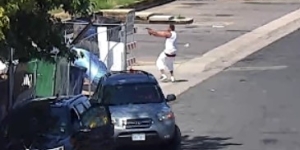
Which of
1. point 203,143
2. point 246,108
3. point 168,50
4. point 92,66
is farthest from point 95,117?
point 168,50

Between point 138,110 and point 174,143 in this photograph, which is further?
point 174,143

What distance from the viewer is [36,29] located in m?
15.5

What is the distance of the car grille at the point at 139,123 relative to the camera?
21.5 meters

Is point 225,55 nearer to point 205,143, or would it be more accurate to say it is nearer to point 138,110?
point 205,143

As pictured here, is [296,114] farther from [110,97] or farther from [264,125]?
[110,97]

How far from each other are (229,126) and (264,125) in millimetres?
836

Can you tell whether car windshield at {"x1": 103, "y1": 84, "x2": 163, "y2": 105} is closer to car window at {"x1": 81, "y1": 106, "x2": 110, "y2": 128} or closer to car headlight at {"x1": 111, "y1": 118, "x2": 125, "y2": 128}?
car headlight at {"x1": 111, "y1": 118, "x2": 125, "y2": 128}

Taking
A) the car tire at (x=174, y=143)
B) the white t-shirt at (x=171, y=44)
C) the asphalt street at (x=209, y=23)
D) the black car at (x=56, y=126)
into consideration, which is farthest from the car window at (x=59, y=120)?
the asphalt street at (x=209, y=23)

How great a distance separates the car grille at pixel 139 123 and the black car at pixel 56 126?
9.41 feet

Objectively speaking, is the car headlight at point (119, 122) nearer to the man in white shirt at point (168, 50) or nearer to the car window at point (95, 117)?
the car window at point (95, 117)

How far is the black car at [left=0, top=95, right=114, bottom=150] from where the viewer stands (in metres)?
16.1

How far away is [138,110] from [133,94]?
2.75ft

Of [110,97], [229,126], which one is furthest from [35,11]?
[229,126]

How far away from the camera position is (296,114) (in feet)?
86.2
